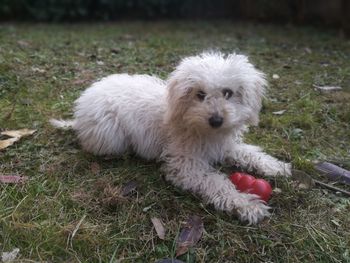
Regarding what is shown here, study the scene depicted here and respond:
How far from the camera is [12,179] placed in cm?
340

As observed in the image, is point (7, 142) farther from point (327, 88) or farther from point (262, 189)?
point (327, 88)

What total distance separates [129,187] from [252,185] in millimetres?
866

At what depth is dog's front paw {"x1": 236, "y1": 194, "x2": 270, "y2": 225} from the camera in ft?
9.95

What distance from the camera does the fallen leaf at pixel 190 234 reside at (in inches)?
113

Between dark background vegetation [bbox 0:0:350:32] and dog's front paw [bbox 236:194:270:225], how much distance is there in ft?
25.7

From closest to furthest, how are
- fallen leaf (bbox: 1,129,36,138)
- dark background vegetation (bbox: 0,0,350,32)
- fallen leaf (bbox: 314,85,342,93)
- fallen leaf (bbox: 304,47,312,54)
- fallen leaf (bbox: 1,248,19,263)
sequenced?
fallen leaf (bbox: 1,248,19,263) → fallen leaf (bbox: 1,129,36,138) → fallen leaf (bbox: 314,85,342,93) → fallen leaf (bbox: 304,47,312,54) → dark background vegetation (bbox: 0,0,350,32)

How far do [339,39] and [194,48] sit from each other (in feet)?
9.43

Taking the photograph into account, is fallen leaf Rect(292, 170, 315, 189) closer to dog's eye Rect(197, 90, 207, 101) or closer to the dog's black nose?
the dog's black nose

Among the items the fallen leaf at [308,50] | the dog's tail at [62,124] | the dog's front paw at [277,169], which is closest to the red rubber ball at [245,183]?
the dog's front paw at [277,169]

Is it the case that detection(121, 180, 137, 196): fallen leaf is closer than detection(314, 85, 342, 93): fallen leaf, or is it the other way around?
detection(121, 180, 137, 196): fallen leaf

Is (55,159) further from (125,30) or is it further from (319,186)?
(125,30)

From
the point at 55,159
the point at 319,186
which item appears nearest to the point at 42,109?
the point at 55,159

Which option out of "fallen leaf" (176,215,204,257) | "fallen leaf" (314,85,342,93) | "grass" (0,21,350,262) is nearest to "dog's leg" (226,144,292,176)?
"grass" (0,21,350,262)

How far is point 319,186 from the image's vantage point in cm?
351
